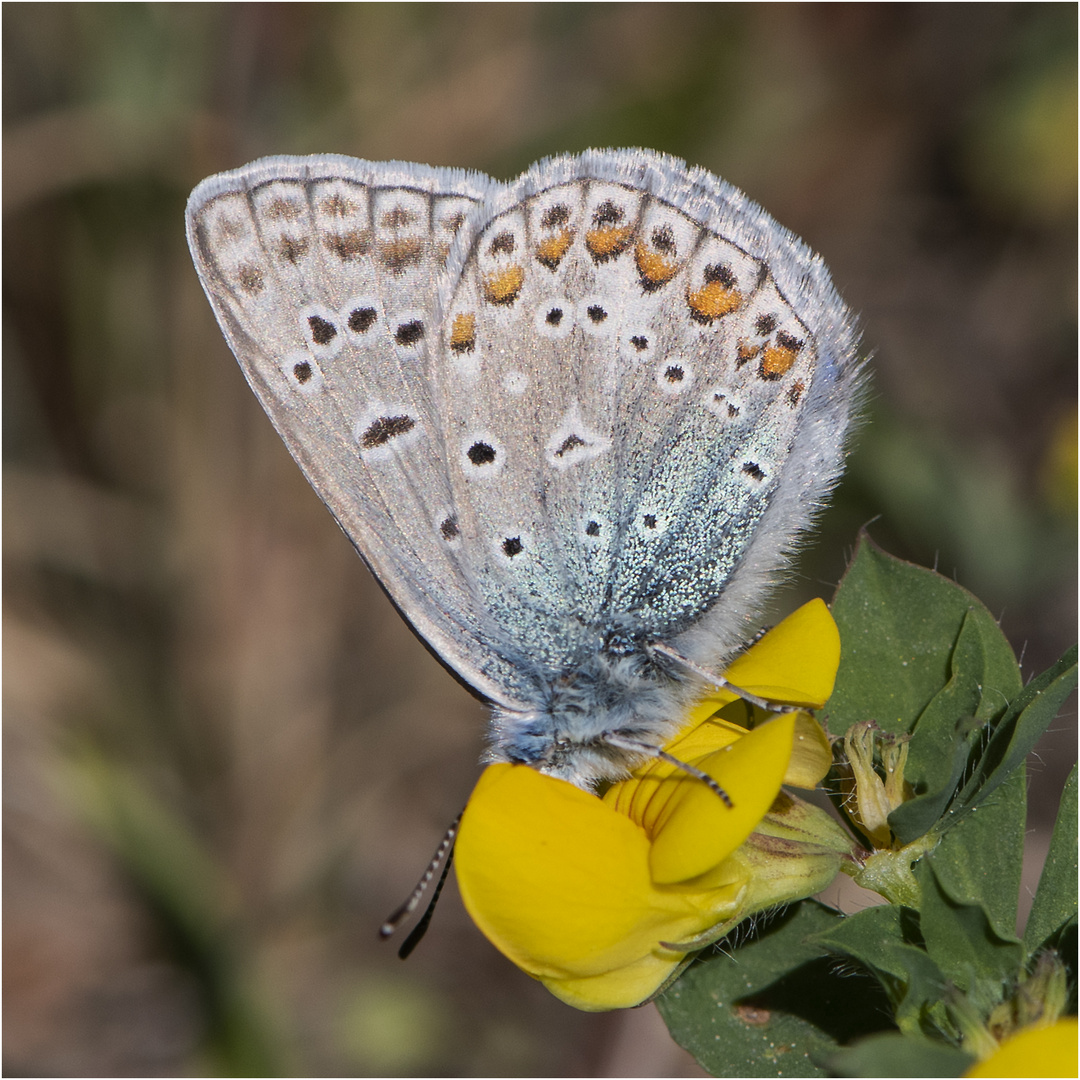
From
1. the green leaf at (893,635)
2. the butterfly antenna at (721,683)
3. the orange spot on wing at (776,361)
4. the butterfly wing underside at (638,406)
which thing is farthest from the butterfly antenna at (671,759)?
the orange spot on wing at (776,361)

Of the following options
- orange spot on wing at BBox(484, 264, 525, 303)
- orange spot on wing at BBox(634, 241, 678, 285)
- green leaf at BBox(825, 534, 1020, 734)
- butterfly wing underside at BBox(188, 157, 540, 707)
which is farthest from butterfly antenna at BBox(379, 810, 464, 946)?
orange spot on wing at BBox(634, 241, 678, 285)

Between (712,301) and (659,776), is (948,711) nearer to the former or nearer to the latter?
(659,776)

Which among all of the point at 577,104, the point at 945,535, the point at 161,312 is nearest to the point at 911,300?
the point at 945,535

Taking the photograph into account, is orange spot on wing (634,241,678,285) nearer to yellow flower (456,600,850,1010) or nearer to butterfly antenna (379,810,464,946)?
yellow flower (456,600,850,1010)

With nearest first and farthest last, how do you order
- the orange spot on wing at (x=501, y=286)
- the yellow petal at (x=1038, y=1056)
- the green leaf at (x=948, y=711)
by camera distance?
the yellow petal at (x=1038, y=1056) → the green leaf at (x=948, y=711) → the orange spot on wing at (x=501, y=286)

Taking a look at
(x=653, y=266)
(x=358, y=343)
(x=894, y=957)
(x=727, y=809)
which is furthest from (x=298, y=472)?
(x=894, y=957)

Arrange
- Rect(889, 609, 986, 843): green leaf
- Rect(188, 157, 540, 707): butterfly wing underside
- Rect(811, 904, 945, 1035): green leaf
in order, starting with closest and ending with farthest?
Rect(811, 904, 945, 1035): green leaf, Rect(889, 609, 986, 843): green leaf, Rect(188, 157, 540, 707): butterfly wing underside

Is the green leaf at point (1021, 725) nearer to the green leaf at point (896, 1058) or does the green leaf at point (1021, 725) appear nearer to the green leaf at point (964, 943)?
the green leaf at point (964, 943)
